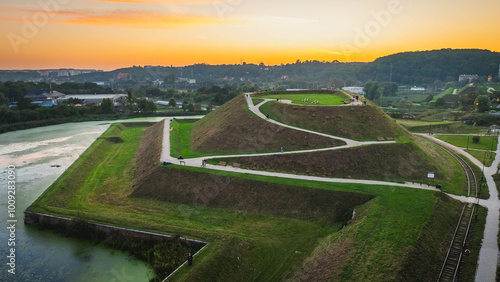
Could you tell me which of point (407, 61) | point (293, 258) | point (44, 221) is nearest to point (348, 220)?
point (293, 258)

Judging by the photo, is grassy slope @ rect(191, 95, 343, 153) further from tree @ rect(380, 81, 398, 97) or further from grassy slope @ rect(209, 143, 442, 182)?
tree @ rect(380, 81, 398, 97)

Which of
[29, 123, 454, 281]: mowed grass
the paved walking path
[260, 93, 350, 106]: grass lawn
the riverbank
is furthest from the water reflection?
[260, 93, 350, 106]: grass lawn

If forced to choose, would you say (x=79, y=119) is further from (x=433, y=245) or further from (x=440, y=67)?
(x=440, y=67)

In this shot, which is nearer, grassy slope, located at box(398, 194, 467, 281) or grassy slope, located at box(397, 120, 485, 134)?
grassy slope, located at box(398, 194, 467, 281)

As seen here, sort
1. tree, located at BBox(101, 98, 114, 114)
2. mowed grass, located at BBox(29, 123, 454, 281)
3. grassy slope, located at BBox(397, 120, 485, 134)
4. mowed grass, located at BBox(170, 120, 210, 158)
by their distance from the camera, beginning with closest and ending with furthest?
mowed grass, located at BBox(29, 123, 454, 281), mowed grass, located at BBox(170, 120, 210, 158), grassy slope, located at BBox(397, 120, 485, 134), tree, located at BBox(101, 98, 114, 114)

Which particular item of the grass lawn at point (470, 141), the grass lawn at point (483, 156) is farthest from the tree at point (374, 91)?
the grass lawn at point (483, 156)

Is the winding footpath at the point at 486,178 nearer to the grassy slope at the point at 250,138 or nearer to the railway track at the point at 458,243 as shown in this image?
the railway track at the point at 458,243
